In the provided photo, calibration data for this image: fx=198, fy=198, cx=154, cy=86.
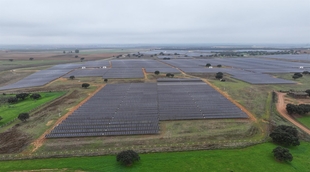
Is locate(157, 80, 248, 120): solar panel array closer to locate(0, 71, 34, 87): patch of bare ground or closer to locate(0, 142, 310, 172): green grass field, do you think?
locate(0, 142, 310, 172): green grass field

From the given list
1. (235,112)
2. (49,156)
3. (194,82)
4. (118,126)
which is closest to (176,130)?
(118,126)

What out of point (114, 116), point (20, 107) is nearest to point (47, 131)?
point (114, 116)

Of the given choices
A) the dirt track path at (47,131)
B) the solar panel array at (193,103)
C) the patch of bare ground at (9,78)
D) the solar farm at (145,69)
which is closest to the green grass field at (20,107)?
the dirt track path at (47,131)

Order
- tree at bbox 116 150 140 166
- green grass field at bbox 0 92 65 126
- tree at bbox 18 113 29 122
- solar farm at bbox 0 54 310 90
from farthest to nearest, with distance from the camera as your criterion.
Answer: solar farm at bbox 0 54 310 90
green grass field at bbox 0 92 65 126
tree at bbox 18 113 29 122
tree at bbox 116 150 140 166

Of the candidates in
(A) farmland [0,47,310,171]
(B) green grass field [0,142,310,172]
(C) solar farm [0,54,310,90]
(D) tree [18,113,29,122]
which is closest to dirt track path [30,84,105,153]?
(A) farmland [0,47,310,171]

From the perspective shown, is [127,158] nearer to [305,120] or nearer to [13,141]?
[13,141]
